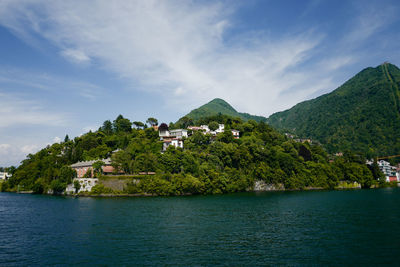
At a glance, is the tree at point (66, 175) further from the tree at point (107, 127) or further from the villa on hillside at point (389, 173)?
the villa on hillside at point (389, 173)

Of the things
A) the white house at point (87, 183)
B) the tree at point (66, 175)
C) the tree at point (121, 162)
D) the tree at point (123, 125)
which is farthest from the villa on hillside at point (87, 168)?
the tree at point (123, 125)

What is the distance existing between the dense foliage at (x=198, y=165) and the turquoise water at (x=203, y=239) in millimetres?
34124

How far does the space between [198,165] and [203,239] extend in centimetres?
5101

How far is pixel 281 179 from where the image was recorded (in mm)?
85125

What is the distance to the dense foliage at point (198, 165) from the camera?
236 feet

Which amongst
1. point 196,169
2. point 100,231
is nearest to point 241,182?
point 196,169

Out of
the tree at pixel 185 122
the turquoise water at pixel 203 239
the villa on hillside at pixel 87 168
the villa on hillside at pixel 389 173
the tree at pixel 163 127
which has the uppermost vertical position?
the tree at pixel 185 122

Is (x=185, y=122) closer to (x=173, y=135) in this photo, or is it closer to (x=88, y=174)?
(x=173, y=135)

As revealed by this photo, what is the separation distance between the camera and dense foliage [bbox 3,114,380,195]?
71.8m

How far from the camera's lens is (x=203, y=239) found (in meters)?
23.7

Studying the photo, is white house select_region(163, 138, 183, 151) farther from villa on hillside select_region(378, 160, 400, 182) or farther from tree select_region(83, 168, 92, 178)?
villa on hillside select_region(378, 160, 400, 182)

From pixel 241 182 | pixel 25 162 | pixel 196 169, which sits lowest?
pixel 241 182

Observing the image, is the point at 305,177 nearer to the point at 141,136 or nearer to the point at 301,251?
the point at 141,136

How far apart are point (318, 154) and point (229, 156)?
47970 millimetres
